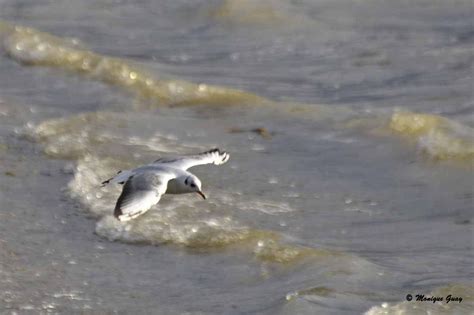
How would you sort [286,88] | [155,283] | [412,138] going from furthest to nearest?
[286,88] → [412,138] → [155,283]

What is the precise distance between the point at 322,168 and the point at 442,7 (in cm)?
556

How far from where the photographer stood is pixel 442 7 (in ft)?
45.0

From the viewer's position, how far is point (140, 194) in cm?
615

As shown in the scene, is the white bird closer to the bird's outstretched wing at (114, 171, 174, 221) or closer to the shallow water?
the bird's outstretched wing at (114, 171, 174, 221)

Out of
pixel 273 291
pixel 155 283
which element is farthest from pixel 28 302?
pixel 273 291

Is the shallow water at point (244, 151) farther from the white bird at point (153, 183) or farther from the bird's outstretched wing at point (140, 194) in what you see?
the bird's outstretched wing at point (140, 194)

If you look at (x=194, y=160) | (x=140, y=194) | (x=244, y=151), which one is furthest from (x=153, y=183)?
(x=244, y=151)

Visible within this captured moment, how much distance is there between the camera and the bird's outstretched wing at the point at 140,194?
5938 millimetres

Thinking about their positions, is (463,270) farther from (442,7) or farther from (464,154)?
(442,7)

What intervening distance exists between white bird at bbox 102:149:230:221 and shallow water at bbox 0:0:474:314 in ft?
1.21

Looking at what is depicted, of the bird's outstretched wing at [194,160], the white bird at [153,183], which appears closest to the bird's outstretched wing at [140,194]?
the white bird at [153,183]

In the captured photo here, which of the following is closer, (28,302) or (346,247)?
(28,302)

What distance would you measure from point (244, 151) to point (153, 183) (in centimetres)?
275

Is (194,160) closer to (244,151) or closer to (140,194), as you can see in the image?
(140,194)
